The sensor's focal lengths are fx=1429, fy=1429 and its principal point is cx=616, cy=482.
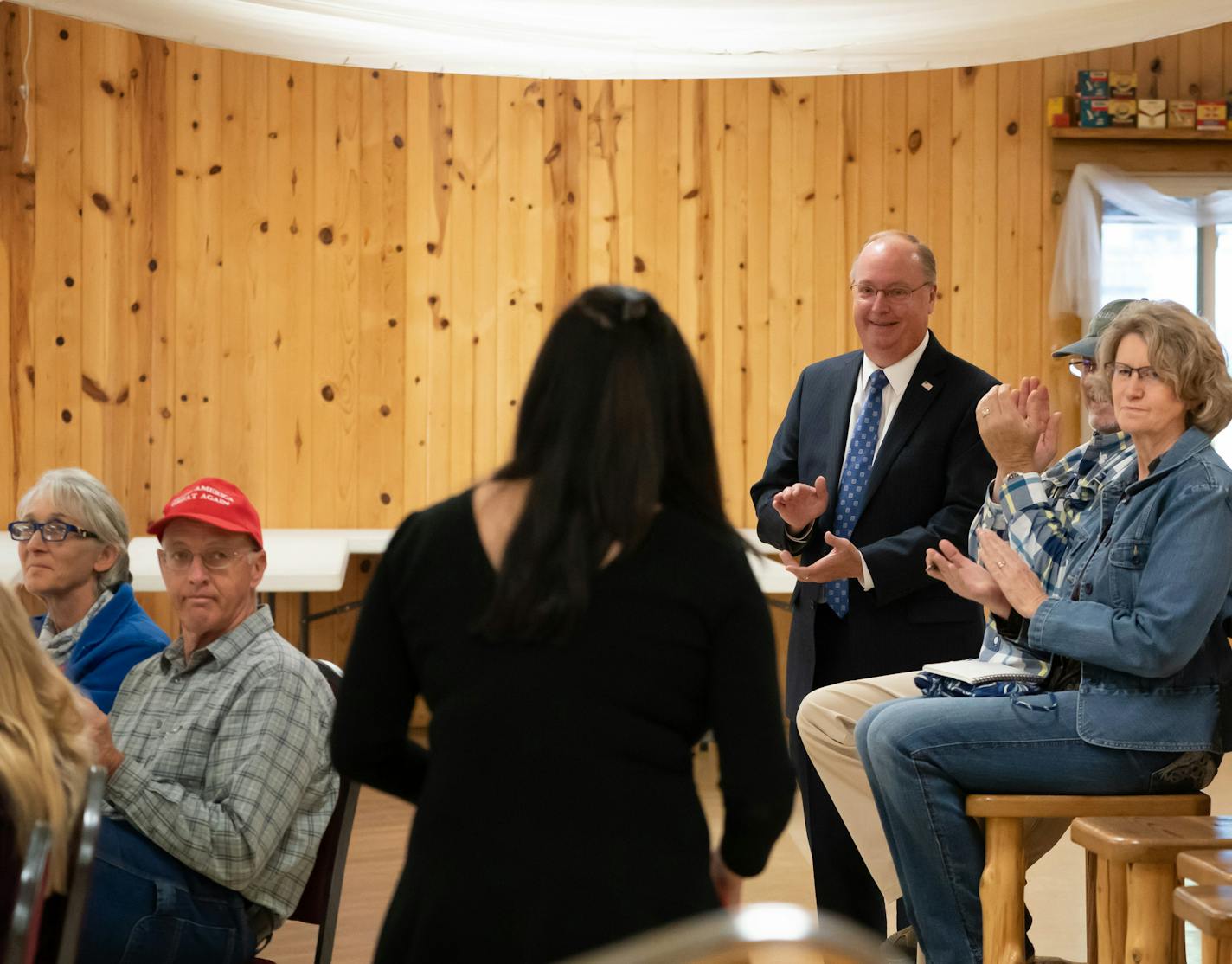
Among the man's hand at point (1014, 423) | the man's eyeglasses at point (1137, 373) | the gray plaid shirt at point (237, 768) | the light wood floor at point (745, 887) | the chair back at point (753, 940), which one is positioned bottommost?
the light wood floor at point (745, 887)

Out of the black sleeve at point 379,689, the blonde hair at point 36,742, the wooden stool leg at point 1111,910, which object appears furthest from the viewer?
the wooden stool leg at point 1111,910

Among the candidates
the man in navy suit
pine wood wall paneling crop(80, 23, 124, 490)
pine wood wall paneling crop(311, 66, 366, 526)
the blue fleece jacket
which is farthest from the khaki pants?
pine wood wall paneling crop(80, 23, 124, 490)

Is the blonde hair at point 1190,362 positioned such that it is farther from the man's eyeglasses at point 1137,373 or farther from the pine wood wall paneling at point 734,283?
the pine wood wall paneling at point 734,283

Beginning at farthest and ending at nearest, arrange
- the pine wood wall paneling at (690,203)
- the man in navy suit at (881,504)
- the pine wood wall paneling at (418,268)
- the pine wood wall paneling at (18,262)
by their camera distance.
Answer: the pine wood wall paneling at (690,203) → the pine wood wall paneling at (418,268) → the pine wood wall paneling at (18,262) → the man in navy suit at (881,504)

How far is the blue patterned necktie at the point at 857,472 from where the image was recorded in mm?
3123

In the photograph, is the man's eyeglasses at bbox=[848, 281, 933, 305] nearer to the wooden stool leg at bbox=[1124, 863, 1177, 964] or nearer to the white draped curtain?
the wooden stool leg at bbox=[1124, 863, 1177, 964]

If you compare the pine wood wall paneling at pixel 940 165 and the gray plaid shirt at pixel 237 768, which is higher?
the pine wood wall paneling at pixel 940 165

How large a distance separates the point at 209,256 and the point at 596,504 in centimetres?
510

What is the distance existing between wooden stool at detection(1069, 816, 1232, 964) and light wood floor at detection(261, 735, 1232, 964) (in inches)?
41.7

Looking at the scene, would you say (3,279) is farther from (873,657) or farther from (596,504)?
(596,504)

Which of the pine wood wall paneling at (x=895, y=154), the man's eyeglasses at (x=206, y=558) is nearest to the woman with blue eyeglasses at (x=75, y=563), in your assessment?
the man's eyeglasses at (x=206, y=558)

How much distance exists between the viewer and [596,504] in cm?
135

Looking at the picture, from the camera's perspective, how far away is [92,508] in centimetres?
294

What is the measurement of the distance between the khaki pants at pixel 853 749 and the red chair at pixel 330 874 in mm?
1078
